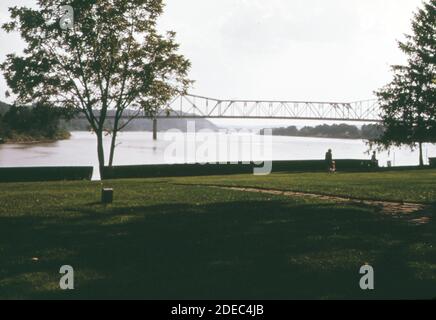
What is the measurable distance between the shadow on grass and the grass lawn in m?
0.02

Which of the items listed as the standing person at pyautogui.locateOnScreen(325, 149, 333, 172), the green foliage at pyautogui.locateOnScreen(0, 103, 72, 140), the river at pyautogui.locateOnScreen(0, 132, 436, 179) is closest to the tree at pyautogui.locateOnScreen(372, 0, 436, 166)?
the standing person at pyautogui.locateOnScreen(325, 149, 333, 172)

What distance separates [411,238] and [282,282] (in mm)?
3720

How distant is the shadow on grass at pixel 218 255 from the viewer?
21.1 feet

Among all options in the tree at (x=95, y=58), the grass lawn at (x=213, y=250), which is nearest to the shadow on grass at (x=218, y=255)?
the grass lawn at (x=213, y=250)

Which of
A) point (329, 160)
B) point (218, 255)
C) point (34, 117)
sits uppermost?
point (34, 117)

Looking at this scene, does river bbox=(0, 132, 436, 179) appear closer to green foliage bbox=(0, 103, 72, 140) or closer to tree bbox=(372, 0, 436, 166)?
green foliage bbox=(0, 103, 72, 140)

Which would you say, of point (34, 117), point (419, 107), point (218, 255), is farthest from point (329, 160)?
point (218, 255)

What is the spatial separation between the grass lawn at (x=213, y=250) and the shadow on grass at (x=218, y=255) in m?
0.02

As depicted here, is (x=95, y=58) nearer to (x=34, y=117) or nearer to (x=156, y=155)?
(x=34, y=117)

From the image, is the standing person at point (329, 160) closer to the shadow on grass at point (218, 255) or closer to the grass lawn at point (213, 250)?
the grass lawn at point (213, 250)

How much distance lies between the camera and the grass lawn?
645 centimetres

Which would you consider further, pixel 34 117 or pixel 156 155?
pixel 156 155

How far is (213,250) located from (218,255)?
0.30 metres

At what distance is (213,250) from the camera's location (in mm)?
8227
